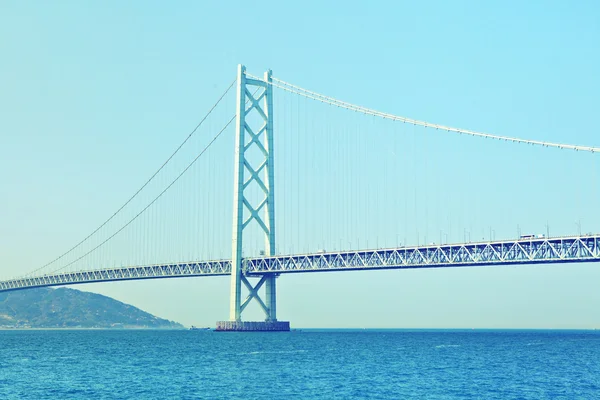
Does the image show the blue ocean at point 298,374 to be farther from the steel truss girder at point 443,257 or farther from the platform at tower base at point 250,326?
the platform at tower base at point 250,326

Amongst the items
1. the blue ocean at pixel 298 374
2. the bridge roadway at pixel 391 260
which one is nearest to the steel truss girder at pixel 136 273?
the bridge roadway at pixel 391 260

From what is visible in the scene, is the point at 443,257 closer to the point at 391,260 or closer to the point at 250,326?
the point at 391,260

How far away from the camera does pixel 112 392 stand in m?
35.8

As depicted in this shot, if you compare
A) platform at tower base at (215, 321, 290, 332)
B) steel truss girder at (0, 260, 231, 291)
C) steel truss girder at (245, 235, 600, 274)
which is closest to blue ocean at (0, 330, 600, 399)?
steel truss girder at (245, 235, 600, 274)

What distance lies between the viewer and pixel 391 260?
76062 millimetres

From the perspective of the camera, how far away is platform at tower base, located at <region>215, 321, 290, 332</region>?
85.2 metres

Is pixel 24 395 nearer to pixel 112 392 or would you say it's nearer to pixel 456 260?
pixel 112 392

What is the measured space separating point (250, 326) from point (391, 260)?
17.1m

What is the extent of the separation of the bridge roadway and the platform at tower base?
4.74m

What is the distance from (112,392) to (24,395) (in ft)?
10.9

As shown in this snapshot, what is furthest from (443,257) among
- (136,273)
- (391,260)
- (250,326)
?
(136,273)

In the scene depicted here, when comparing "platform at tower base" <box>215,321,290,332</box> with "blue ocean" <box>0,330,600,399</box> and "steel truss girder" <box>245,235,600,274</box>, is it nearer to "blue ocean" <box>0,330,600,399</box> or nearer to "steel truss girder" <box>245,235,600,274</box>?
"steel truss girder" <box>245,235,600,274</box>

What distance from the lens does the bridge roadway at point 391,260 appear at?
6241cm

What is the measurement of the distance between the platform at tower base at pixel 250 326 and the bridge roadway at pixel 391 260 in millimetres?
4737
